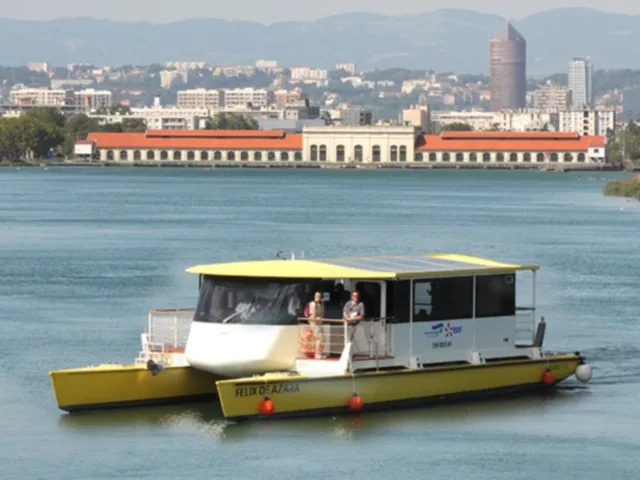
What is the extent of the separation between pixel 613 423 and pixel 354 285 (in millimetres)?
3795

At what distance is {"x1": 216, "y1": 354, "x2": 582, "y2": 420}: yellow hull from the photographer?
22.1m

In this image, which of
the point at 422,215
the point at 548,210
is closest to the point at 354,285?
the point at 422,215

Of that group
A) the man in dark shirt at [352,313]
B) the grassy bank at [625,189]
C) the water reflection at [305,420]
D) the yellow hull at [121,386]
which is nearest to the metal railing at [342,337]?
the man in dark shirt at [352,313]

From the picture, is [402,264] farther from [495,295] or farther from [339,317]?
[495,295]

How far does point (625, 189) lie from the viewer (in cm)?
12606

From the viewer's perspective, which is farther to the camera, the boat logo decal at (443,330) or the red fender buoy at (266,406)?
the boat logo decal at (443,330)

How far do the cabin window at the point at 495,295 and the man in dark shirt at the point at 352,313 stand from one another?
84.8 inches

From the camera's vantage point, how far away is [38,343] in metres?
30.5

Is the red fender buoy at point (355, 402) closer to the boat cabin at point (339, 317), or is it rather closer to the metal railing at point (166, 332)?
the boat cabin at point (339, 317)

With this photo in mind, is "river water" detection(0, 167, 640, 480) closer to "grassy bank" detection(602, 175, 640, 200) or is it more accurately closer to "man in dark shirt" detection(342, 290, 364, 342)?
"man in dark shirt" detection(342, 290, 364, 342)

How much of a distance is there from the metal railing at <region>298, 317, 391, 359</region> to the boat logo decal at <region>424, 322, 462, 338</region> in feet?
2.54

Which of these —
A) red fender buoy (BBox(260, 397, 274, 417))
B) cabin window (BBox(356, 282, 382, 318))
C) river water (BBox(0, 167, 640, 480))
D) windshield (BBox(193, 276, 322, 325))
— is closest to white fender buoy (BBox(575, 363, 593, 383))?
river water (BBox(0, 167, 640, 480))

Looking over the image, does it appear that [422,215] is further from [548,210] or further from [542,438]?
[542,438]

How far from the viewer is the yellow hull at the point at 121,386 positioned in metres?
23.1
